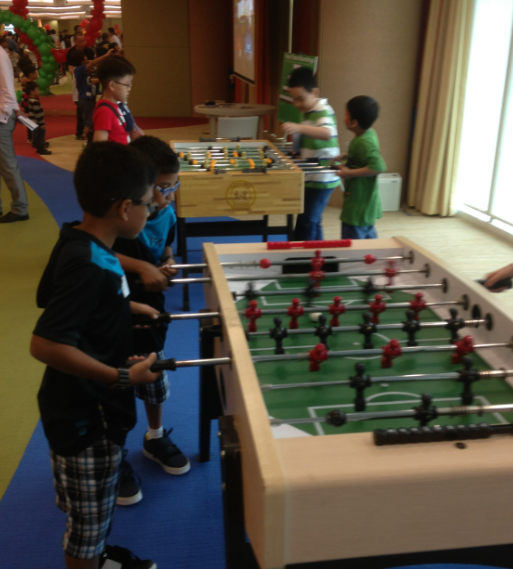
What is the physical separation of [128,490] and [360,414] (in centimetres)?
115

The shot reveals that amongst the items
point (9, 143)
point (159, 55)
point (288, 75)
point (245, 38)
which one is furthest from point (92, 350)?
point (159, 55)

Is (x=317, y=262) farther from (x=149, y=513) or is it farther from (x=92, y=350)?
(x=149, y=513)

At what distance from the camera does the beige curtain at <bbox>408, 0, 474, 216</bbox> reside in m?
4.85

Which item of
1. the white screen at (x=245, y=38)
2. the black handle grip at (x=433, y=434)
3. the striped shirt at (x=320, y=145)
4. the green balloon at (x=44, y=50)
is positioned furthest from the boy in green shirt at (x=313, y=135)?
the green balloon at (x=44, y=50)

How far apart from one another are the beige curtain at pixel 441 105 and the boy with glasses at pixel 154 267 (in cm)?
390

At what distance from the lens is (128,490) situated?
6.27 feet

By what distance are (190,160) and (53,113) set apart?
9.71 meters

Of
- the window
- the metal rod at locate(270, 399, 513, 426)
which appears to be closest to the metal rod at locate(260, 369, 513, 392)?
the metal rod at locate(270, 399, 513, 426)

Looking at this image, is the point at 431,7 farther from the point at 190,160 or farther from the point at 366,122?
the point at 190,160

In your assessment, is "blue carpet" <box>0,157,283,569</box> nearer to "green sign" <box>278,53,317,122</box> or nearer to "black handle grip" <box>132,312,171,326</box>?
"black handle grip" <box>132,312,171,326</box>

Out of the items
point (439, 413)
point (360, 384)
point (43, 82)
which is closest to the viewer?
point (439, 413)

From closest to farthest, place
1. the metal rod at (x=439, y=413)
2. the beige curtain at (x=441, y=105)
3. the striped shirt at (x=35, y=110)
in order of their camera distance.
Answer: the metal rod at (x=439, y=413) < the beige curtain at (x=441, y=105) < the striped shirt at (x=35, y=110)

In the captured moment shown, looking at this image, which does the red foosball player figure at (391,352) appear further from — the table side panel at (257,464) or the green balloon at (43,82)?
the green balloon at (43,82)

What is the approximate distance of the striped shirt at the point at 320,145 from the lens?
11.8 ft
